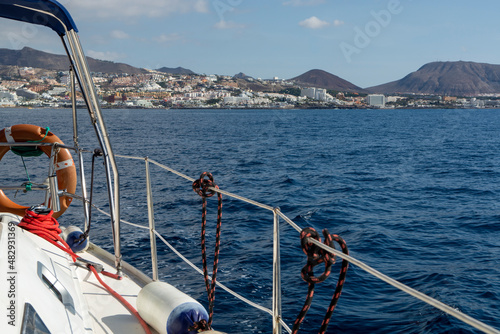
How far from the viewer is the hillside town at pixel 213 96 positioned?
116 meters

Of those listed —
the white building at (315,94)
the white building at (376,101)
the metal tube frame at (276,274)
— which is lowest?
the metal tube frame at (276,274)

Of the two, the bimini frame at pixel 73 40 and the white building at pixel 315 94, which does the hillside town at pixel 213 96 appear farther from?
the bimini frame at pixel 73 40

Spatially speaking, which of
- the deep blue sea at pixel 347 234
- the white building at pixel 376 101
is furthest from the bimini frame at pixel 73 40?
the white building at pixel 376 101

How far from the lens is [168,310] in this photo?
2.34 metres

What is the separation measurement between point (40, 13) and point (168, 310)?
203 centimetres

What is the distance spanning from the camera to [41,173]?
1584 centimetres

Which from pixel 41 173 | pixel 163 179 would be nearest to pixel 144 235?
pixel 163 179

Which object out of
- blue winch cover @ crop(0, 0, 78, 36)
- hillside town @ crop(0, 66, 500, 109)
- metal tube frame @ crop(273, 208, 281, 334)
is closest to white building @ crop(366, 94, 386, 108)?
hillside town @ crop(0, 66, 500, 109)

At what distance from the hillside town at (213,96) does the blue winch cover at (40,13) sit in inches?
4100

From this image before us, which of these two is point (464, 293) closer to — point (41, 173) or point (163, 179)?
point (163, 179)

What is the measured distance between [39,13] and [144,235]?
5.67 metres

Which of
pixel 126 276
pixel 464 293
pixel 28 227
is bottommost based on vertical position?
pixel 464 293

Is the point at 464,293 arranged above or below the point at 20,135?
below

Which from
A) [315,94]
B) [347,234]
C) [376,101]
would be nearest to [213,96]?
[315,94]
